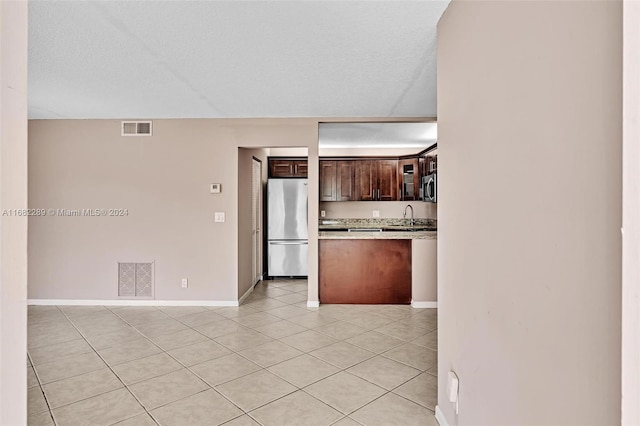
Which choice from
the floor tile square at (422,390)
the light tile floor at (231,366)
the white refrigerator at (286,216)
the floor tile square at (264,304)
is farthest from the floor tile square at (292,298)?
the floor tile square at (422,390)

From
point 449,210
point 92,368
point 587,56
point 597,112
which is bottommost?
point 92,368

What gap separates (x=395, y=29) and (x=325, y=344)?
109 inches

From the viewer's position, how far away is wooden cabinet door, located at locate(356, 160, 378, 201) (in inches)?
285

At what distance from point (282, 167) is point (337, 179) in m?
1.10

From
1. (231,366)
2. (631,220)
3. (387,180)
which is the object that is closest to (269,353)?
(231,366)

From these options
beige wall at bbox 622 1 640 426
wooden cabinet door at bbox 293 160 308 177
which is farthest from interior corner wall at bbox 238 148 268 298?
beige wall at bbox 622 1 640 426

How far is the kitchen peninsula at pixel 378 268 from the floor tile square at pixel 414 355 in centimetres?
141

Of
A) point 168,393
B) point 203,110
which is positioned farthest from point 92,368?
point 203,110

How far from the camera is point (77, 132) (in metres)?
4.94

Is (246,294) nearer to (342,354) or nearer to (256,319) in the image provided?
(256,319)

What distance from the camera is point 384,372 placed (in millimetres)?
2988

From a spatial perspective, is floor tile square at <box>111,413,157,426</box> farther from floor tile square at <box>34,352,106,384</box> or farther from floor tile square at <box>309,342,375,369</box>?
floor tile square at <box>309,342,375,369</box>
